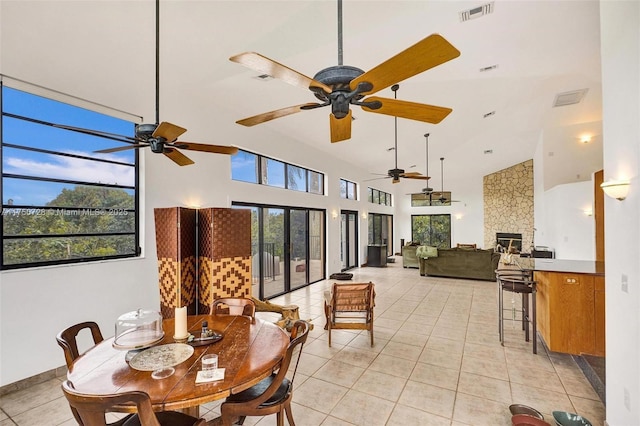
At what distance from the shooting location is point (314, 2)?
2627mm

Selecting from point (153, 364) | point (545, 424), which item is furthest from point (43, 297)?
point (545, 424)

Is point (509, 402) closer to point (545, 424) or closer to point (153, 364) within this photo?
point (545, 424)

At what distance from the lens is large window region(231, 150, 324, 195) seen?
5.53 meters

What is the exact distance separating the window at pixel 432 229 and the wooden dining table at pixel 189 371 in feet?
43.4

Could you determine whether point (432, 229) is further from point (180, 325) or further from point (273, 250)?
point (180, 325)

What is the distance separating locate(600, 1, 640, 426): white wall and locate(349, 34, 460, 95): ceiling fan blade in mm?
1427

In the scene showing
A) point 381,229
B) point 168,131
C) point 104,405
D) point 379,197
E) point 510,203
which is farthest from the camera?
point 379,197

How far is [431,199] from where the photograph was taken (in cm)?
1399

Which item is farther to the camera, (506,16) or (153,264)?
(153,264)

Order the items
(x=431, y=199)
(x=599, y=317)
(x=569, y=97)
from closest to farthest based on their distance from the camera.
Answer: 1. (x=599, y=317)
2. (x=569, y=97)
3. (x=431, y=199)

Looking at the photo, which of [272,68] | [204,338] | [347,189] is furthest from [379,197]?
[272,68]

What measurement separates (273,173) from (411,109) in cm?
473

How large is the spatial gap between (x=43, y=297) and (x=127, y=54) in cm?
271

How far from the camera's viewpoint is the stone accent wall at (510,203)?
11773mm
